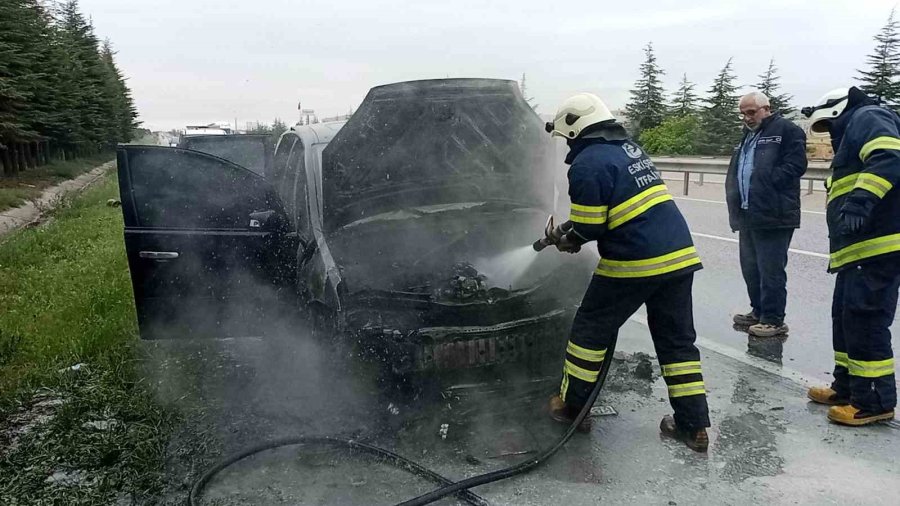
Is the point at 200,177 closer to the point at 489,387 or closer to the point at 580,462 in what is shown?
the point at 489,387

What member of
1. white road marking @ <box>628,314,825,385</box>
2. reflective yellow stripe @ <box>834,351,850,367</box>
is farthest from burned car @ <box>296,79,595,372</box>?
reflective yellow stripe @ <box>834,351,850,367</box>

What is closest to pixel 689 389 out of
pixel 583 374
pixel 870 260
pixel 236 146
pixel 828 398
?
pixel 583 374

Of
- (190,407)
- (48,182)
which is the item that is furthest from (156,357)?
(48,182)

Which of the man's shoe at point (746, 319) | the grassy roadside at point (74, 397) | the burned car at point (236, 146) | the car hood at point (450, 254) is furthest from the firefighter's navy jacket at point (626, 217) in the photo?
the burned car at point (236, 146)

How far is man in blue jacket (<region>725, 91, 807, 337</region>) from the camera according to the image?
5.11 meters

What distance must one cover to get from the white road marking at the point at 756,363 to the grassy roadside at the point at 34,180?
1628 cm

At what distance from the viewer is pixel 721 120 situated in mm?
24781

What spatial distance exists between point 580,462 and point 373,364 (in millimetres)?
1218

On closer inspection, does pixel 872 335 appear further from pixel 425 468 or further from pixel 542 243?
pixel 425 468

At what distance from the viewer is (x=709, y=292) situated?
6707mm

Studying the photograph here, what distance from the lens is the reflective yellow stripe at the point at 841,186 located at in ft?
12.6

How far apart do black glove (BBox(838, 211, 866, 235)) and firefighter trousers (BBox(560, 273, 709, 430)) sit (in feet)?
3.18

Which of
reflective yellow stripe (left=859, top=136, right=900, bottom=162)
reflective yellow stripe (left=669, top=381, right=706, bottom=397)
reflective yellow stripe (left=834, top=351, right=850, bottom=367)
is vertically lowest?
reflective yellow stripe (left=834, top=351, right=850, bottom=367)

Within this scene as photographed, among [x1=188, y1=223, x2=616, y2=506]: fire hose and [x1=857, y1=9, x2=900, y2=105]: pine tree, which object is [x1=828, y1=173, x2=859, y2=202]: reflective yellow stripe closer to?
[x1=188, y1=223, x2=616, y2=506]: fire hose
